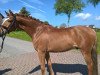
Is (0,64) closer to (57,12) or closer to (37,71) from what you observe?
(37,71)

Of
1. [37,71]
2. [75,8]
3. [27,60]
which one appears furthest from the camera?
[75,8]

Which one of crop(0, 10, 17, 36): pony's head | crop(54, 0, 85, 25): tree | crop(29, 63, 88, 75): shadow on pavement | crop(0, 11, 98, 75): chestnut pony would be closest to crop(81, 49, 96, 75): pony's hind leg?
crop(0, 11, 98, 75): chestnut pony

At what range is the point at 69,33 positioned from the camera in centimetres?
762

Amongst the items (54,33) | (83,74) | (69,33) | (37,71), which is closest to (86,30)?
(69,33)

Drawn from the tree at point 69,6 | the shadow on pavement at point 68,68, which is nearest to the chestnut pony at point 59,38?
the shadow on pavement at point 68,68

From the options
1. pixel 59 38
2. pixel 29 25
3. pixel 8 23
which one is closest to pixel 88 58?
pixel 59 38

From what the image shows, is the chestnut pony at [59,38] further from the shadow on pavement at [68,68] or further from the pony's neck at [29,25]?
the shadow on pavement at [68,68]

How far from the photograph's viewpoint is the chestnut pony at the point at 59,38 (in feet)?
24.3

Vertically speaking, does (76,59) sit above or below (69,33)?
below

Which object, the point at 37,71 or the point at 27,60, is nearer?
the point at 37,71

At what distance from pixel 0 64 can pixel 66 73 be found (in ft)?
Result: 11.3

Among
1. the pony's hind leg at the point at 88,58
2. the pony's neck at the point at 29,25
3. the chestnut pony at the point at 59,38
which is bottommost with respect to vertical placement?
the pony's hind leg at the point at 88,58

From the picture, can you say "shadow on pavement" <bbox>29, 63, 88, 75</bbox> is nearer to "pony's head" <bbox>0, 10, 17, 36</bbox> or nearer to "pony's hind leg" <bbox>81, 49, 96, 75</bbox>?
"pony's hind leg" <bbox>81, 49, 96, 75</bbox>

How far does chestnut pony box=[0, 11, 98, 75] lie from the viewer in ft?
24.3
